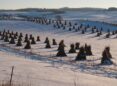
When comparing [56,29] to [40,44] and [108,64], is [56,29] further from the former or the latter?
[108,64]

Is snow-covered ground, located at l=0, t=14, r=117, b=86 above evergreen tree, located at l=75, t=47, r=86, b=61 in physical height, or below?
above

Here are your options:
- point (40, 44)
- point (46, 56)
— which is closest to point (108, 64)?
point (46, 56)

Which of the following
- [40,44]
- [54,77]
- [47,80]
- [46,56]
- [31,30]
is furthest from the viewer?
[31,30]

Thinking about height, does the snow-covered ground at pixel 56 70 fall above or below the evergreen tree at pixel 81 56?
above

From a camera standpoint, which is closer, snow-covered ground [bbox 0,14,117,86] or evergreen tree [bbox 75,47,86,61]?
snow-covered ground [bbox 0,14,117,86]

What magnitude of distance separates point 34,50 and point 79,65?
27.9 ft

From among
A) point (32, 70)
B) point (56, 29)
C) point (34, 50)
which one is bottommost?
point (56, 29)

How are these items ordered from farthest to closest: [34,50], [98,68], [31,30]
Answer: [31,30] < [34,50] < [98,68]

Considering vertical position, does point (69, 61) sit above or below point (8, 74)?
below

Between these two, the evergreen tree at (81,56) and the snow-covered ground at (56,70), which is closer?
the snow-covered ground at (56,70)

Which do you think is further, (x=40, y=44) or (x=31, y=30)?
(x=31, y=30)

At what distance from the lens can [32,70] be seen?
17.7m

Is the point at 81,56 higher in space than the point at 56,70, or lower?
lower

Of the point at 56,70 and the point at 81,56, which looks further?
the point at 81,56
